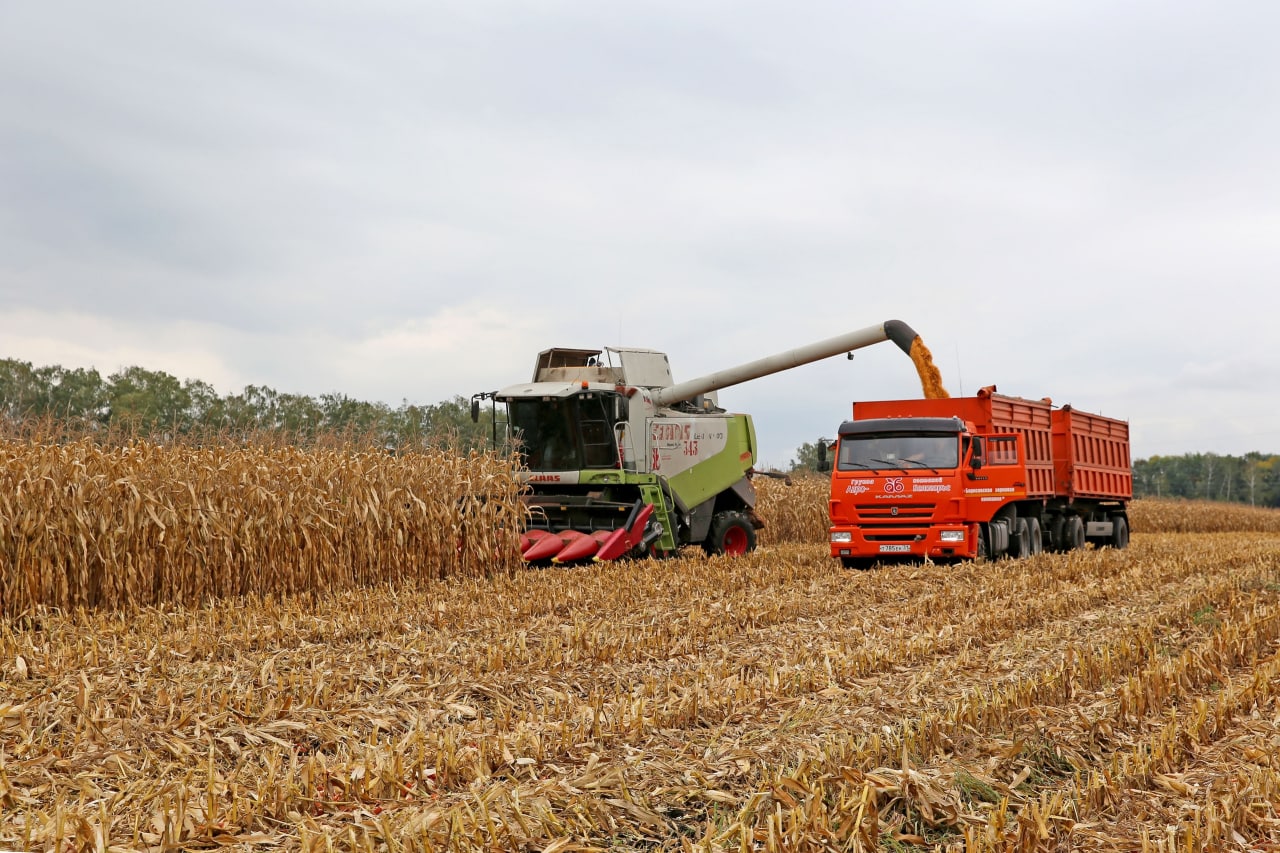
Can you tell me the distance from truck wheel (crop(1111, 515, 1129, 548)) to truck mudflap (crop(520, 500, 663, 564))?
10769 mm

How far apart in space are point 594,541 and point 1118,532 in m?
12.2

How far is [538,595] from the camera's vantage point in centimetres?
1076

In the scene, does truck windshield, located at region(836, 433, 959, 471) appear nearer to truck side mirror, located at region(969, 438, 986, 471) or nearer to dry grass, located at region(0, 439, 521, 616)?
truck side mirror, located at region(969, 438, 986, 471)

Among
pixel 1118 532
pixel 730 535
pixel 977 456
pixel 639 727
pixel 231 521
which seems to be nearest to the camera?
pixel 639 727

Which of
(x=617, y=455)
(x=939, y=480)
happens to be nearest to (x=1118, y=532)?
(x=939, y=480)

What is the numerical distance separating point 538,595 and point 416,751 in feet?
18.5

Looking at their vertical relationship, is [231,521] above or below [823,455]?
below

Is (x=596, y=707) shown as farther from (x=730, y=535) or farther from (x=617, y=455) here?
(x=730, y=535)

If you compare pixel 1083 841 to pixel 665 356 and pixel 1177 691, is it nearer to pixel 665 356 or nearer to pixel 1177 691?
pixel 1177 691

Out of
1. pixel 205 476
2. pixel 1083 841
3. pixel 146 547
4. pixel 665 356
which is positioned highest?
pixel 665 356

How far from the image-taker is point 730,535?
17.9m

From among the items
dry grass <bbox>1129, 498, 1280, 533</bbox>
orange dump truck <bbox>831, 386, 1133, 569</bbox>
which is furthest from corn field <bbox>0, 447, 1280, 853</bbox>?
dry grass <bbox>1129, 498, 1280, 533</bbox>

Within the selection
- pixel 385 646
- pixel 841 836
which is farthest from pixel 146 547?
pixel 841 836

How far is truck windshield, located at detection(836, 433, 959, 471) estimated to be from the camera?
50.1 feet
